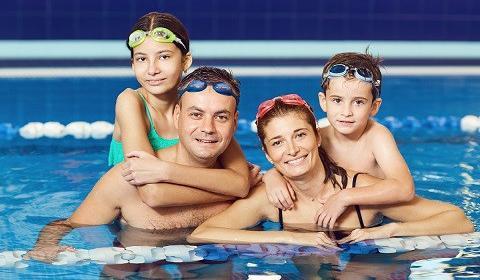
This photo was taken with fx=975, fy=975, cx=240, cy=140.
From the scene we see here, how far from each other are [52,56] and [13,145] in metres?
3.52

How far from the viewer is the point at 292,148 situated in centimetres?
389

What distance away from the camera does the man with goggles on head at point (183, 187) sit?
3.94m

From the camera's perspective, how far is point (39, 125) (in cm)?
687

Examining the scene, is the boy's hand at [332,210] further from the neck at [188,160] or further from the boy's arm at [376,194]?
the neck at [188,160]

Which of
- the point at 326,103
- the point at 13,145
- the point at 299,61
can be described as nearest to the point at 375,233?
the point at 326,103

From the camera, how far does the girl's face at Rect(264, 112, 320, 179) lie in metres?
3.91

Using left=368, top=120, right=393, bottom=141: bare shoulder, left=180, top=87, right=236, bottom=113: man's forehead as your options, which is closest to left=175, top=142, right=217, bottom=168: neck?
left=180, top=87, right=236, bottom=113: man's forehead

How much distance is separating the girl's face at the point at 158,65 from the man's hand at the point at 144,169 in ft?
1.46

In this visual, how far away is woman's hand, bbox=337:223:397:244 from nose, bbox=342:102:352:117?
0.50m
